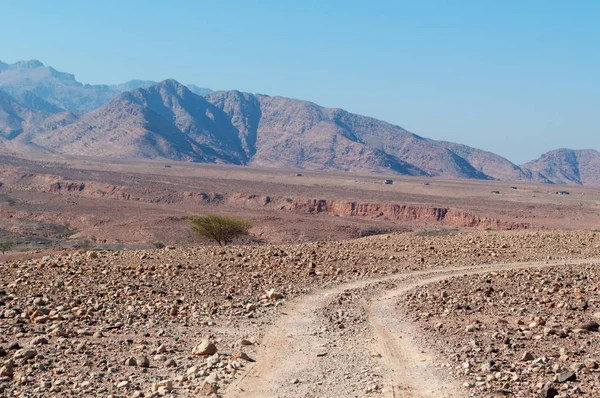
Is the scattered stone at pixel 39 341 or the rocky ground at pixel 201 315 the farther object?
the scattered stone at pixel 39 341

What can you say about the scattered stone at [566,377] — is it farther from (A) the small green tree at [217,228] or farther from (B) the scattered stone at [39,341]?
(A) the small green tree at [217,228]

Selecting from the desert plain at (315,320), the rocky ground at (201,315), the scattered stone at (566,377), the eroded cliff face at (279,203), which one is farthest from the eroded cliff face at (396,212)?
the scattered stone at (566,377)

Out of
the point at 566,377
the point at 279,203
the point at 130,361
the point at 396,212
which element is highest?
the point at 566,377

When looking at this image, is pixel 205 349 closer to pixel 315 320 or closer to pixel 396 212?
pixel 315 320

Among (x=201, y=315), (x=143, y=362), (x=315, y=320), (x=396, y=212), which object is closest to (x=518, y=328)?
(x=315, y=320)

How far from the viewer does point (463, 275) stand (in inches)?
709

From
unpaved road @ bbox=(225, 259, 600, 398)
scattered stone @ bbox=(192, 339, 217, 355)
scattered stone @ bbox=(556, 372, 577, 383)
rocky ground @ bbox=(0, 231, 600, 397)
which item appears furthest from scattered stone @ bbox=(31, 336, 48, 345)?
scattered stone @ bbox=(556, 372, 577, 383)

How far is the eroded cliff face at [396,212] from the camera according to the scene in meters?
71.7

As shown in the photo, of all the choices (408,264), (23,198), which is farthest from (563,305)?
(23,198)

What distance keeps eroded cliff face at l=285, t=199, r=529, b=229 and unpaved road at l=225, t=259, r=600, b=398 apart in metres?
57.2

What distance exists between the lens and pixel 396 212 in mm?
77562

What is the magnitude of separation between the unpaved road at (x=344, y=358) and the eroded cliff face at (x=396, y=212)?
188ft

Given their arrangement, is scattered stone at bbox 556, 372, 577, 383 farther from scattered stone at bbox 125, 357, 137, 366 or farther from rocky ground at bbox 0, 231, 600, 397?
scattered stone at bbox 125, 357, 137, 366

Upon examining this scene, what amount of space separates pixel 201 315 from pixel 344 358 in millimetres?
3799
